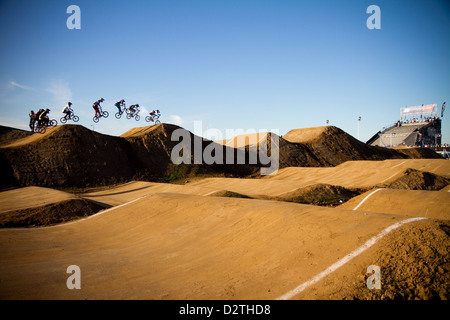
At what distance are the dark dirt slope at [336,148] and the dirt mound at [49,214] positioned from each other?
33.7 m

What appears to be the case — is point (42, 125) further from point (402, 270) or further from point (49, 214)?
point (402, 270)

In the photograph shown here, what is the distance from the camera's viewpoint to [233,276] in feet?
17.3

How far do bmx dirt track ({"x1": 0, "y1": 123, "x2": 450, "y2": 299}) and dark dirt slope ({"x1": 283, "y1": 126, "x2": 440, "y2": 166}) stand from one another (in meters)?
29.9

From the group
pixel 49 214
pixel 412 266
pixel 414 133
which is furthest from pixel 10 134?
pixel 414 133

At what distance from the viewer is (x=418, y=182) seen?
18.6 metres

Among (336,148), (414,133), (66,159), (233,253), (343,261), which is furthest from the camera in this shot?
(414,133)

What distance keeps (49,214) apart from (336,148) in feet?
129

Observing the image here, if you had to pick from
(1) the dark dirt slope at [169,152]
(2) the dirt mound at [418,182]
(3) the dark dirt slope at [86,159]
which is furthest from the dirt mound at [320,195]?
(3) the dark dirt slope at [86,159]

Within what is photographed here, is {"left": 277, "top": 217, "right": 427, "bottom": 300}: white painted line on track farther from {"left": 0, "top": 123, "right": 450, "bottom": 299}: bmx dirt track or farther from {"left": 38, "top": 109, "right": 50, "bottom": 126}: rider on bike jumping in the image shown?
{"left": 38, "top": 109, "right": 50, "bottom": 126}: rider on bike jumping

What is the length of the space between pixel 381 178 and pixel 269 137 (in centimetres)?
2029

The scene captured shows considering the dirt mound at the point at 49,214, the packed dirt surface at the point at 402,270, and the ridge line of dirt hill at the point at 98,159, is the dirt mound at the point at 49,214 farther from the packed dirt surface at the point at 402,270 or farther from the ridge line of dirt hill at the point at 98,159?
the packed dirt surface at the point at 402,270

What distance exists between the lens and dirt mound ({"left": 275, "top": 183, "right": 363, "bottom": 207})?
1623 cm

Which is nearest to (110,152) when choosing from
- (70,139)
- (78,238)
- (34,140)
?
(70,139)
